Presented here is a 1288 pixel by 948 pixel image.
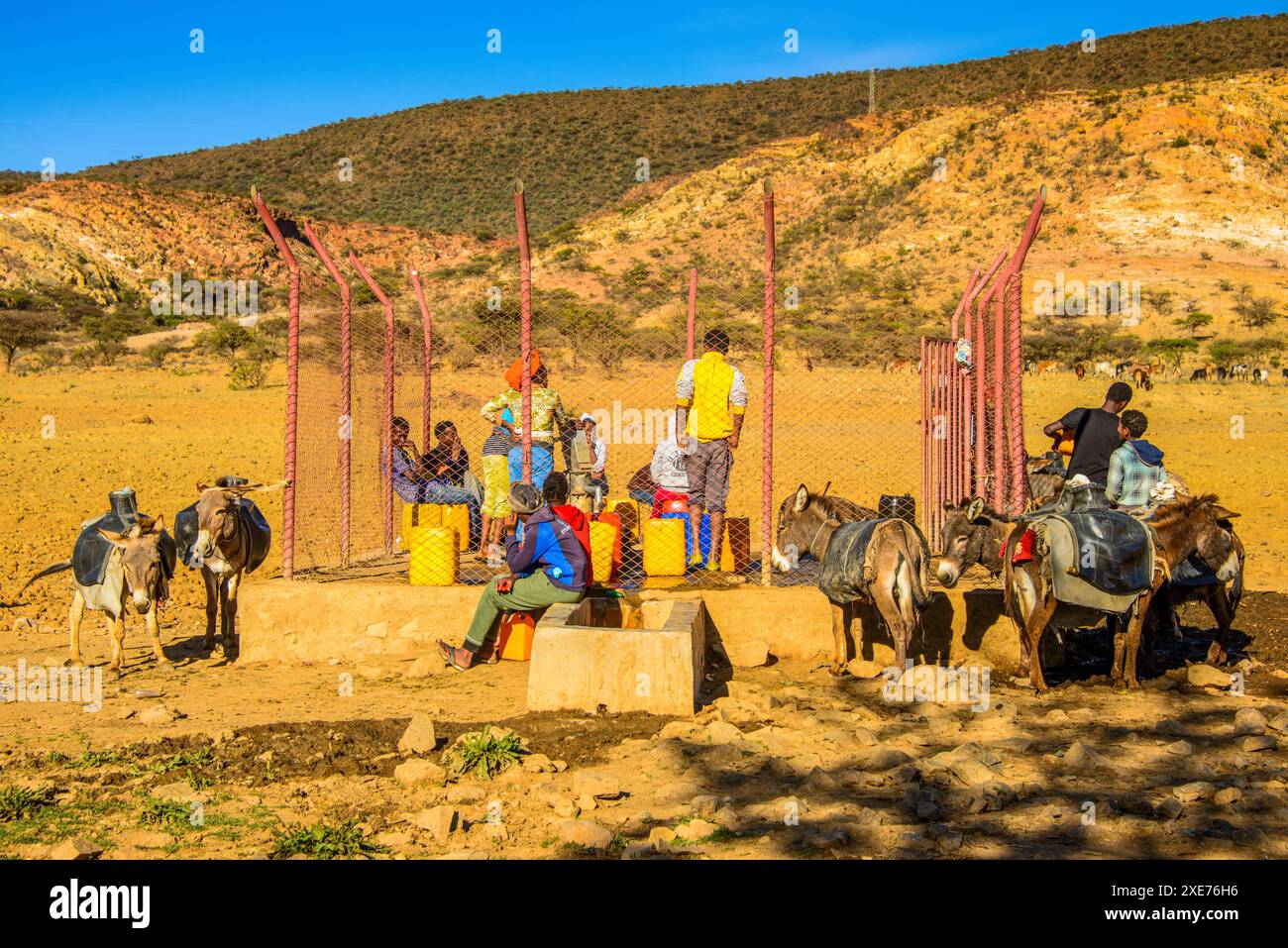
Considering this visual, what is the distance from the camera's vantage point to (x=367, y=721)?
24.8 ft

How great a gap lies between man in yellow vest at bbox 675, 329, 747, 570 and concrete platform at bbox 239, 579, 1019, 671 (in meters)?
0.94

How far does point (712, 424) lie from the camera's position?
10008 millimetres

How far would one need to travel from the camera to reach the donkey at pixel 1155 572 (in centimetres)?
821

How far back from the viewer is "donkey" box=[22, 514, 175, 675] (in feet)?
30.3

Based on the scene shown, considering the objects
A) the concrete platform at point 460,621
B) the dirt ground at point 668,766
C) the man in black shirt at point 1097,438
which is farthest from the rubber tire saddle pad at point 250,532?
the man in black shirt at point 1097,438

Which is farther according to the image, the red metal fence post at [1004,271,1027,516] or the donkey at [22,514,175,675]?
the red metal fence post at [1004,271,1027,516]

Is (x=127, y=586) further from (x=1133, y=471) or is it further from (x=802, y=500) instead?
(x=1133, y=471)

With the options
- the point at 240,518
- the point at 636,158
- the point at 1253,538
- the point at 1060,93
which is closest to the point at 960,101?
the point at 1060,93

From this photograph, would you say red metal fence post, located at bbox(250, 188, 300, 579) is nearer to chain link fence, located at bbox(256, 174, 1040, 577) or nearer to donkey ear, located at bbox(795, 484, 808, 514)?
chain link fence, located at bbox(256, 174, 1040, 577)

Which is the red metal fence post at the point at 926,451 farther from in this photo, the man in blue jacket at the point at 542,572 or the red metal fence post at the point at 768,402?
the man in blue jacket at the point at 542,572

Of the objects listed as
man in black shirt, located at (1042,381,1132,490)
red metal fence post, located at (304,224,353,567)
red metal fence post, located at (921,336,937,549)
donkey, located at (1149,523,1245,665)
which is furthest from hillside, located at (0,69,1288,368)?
donkey, located at (1149,523,1245,665)

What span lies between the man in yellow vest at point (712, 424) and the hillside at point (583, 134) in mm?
63253

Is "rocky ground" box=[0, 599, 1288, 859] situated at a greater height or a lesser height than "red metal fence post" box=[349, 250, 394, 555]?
lesser
